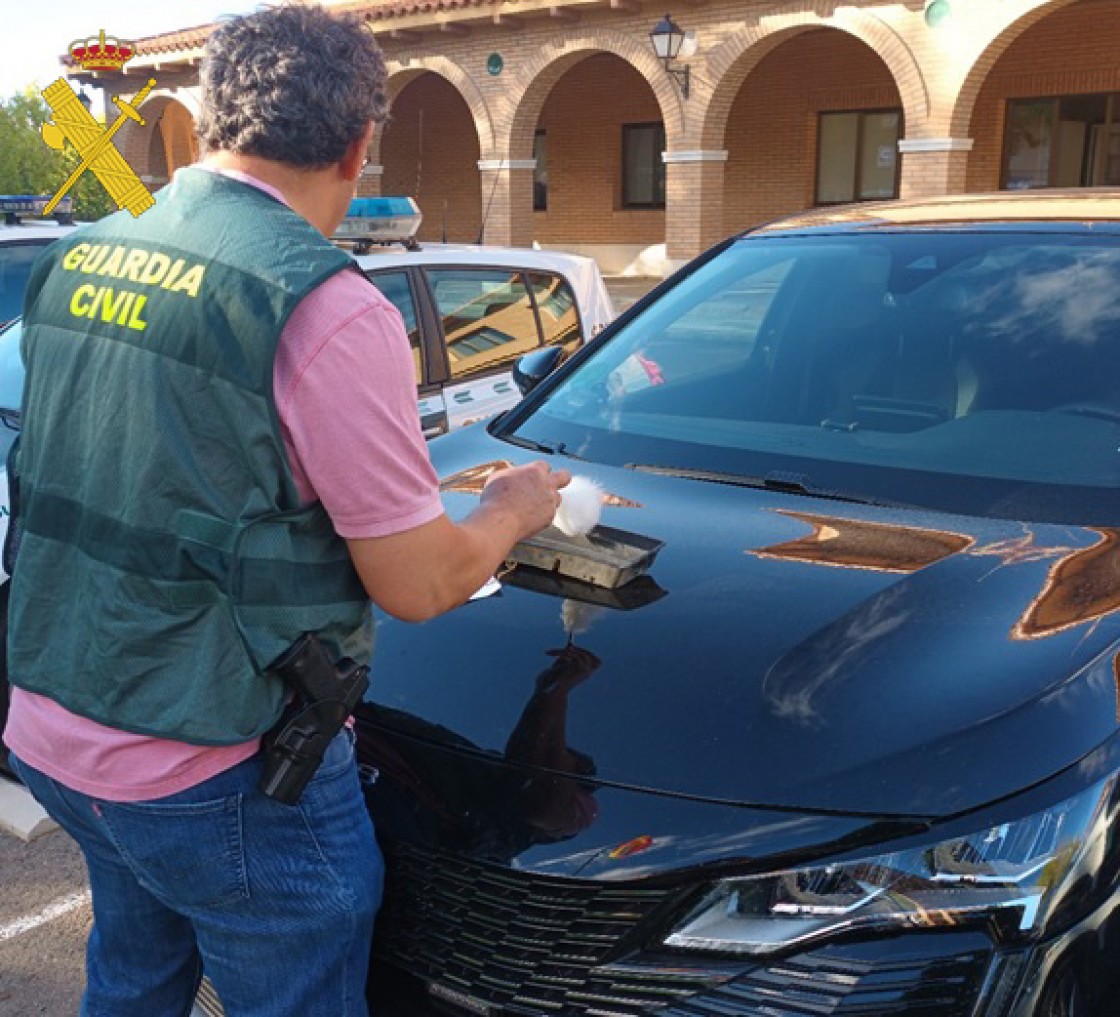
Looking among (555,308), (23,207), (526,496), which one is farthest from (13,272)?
(526,496)

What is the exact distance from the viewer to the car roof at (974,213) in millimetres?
2869

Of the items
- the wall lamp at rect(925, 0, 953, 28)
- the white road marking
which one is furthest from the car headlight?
the wall lamp at rect(925, 0, 953, 28)

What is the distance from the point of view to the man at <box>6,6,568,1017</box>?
143 cm

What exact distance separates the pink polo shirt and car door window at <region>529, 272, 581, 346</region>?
4589 mm

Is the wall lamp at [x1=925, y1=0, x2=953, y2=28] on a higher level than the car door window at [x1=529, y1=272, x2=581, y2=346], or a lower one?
higher

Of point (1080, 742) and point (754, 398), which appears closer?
point (1080, 742)

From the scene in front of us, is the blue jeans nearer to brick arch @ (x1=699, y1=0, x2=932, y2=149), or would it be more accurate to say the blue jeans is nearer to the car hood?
the car hood

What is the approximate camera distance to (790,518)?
234cm

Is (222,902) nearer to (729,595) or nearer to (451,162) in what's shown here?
(729,595)

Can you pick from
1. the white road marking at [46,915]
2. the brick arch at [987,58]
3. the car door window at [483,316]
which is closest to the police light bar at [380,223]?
the car door window at [483,316]

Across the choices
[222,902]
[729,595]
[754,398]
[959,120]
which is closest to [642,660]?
[729,595]

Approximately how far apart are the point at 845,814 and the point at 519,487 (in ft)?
2.11

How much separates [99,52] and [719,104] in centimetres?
985

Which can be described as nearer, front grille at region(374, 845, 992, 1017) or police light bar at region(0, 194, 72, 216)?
front grille at region(374, 845, 992, 1017)
